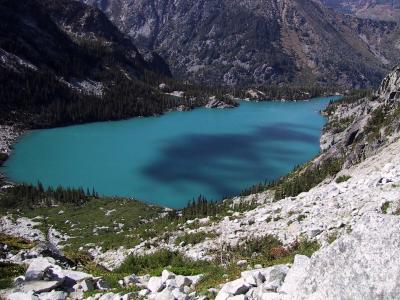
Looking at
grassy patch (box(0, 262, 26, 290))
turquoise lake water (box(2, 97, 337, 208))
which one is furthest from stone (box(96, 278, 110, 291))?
turquoise lake water (box(2, 97, 337, 208))

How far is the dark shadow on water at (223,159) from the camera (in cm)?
10269

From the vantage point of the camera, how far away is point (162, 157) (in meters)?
124

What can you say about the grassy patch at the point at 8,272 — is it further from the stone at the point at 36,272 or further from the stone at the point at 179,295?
the stone at the point at 179,295

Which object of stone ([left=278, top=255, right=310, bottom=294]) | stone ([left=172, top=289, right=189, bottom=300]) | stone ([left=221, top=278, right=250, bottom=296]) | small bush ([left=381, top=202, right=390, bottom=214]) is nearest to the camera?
stone ([left=278, top=255, right=310, bottom=294])

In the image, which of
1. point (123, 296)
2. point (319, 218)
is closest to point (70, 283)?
point (123, 296)

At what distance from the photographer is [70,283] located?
19.9 metres

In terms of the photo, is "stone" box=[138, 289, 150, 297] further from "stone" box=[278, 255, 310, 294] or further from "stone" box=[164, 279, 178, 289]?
"stone" box=[278, 255, 310, 294]

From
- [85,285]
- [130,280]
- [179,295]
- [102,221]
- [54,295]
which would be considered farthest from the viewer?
[102,221]

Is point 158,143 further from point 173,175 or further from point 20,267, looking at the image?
point 20,267

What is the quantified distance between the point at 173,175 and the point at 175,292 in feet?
291

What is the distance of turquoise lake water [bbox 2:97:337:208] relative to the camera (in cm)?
9862

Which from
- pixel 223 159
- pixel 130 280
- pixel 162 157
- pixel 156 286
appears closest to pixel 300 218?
pixel 130 280

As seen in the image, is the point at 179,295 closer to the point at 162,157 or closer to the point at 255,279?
the point at 255,279

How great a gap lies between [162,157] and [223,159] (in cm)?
1587
